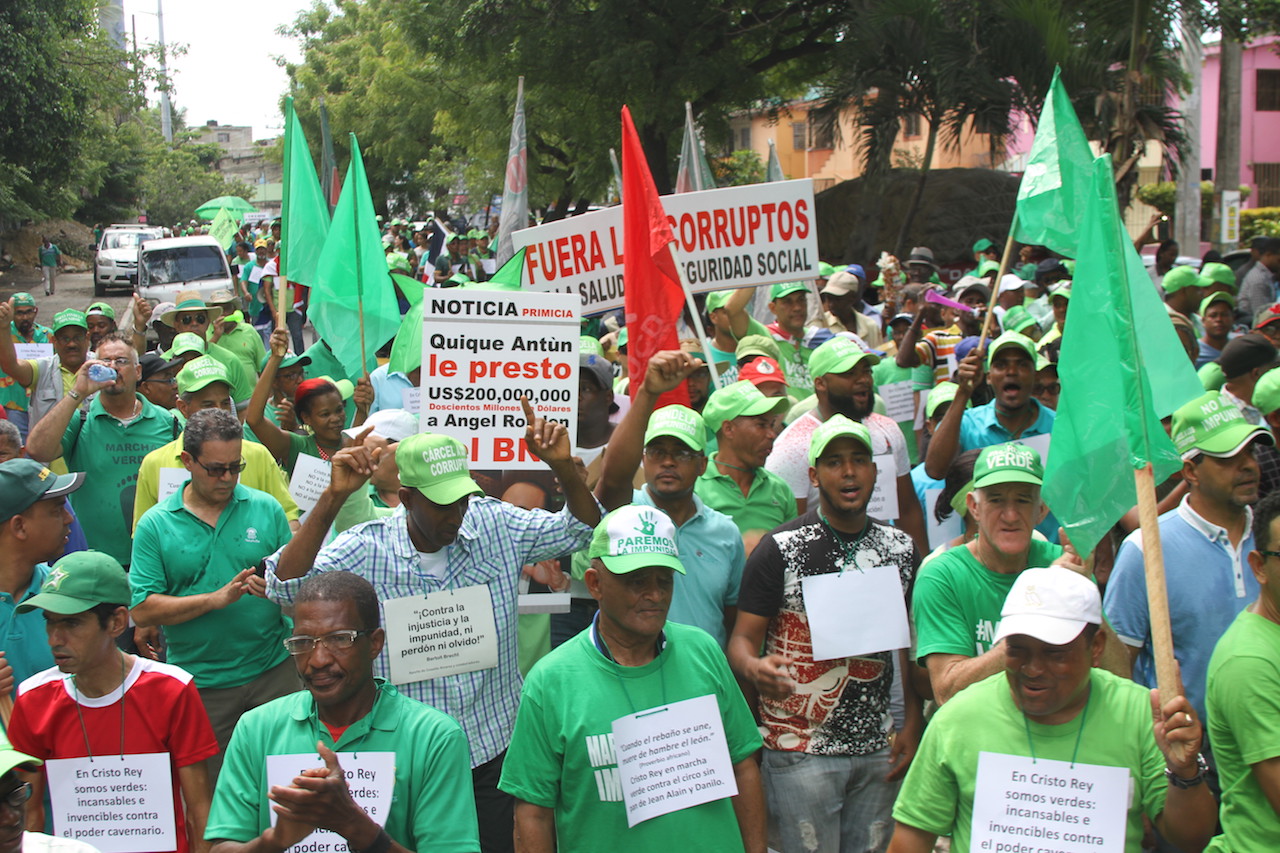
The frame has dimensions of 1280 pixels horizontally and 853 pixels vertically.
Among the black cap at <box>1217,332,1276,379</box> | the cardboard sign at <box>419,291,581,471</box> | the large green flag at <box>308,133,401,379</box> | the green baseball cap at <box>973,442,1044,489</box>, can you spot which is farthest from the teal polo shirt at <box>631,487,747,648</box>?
the large green flag at <box>308,133,401,379</box>

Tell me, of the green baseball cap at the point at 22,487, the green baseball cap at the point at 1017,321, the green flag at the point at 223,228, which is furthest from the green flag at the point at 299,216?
the green flag at the point at 223,228

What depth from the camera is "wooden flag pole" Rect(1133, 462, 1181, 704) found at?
9.81 feet

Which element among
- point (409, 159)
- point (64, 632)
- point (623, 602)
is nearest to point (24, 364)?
point (64, 632)

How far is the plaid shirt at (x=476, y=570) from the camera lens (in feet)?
13.5

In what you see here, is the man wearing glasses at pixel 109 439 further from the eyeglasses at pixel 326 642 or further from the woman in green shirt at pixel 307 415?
the eyeglasses at pixel 326 642

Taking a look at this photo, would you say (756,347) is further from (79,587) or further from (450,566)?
(79,587)

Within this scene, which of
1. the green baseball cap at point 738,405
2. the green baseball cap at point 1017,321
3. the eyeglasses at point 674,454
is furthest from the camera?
the green baseball cap at point 1017,321

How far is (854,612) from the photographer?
4203mm

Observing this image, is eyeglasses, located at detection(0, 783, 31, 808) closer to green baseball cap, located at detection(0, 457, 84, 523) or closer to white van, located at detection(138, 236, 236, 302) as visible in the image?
green baseball cap, located at detection(0, 457, 84, 523)

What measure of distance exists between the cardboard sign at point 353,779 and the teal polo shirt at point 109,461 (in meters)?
3.81

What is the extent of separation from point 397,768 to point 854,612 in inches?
64.5

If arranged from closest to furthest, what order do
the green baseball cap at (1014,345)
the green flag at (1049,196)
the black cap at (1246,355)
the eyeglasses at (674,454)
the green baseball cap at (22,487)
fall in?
the green baseball cap at (22,487) → the eyeglasses at (674,454) → the green baseball cap at (1014,345) → the green flag at (1049,196) → the black cap at (1246,355)

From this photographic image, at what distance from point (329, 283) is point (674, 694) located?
17.4 ft

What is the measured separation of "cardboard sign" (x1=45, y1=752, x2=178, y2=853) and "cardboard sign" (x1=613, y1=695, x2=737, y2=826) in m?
1.44
